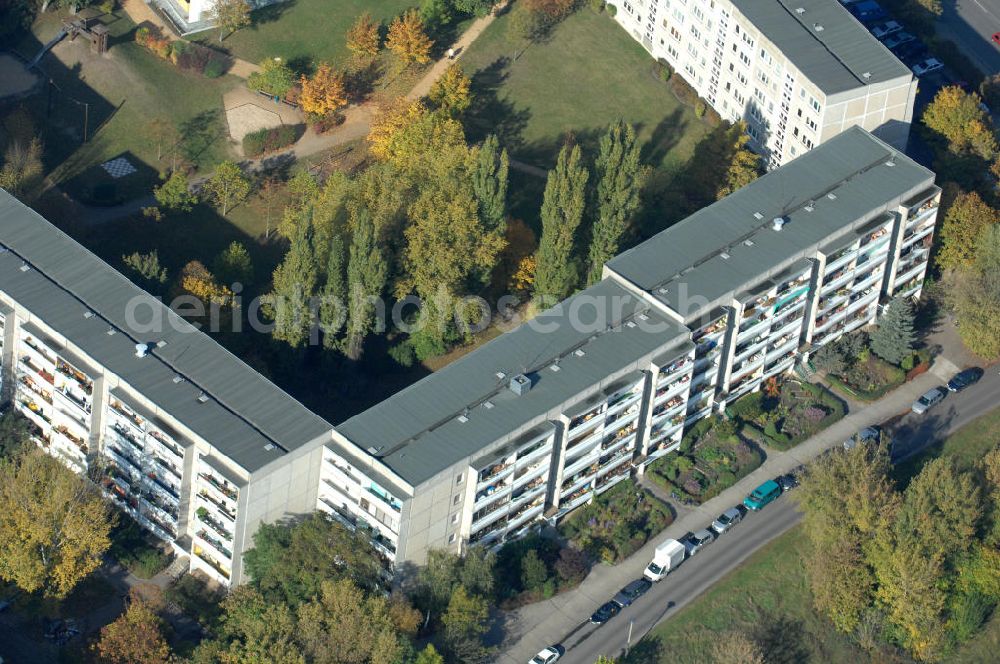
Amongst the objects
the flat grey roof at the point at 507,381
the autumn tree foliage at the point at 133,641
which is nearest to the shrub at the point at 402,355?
the flat grey roof at the point at 507,381

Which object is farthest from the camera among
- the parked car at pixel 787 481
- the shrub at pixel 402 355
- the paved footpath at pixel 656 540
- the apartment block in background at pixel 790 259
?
the shrub at pixel 402 355

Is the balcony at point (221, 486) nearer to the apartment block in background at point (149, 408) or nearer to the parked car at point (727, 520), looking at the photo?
the apartment block in background at point (149, 408)

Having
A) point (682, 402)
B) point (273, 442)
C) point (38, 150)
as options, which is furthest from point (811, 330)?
point (38, 150)

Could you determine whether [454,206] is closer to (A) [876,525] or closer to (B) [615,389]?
(B) [615,389]

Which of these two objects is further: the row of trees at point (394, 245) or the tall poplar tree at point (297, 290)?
the row of trees at point (394, 245)

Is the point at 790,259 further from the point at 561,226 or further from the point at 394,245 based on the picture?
the point at 394,245

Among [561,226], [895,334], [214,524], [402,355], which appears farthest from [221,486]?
[895,334]

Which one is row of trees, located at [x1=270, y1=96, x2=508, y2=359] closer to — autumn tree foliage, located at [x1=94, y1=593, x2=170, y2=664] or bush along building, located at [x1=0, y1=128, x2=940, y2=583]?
bush along building, located at [x1=0, y1=128, x2=940, y2=583]
